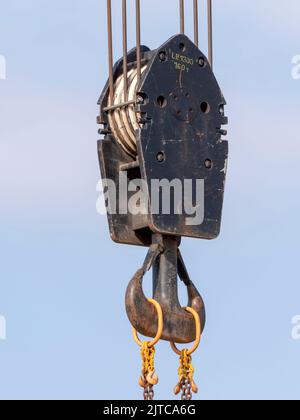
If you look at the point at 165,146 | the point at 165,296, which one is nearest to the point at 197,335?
the point at 165,296

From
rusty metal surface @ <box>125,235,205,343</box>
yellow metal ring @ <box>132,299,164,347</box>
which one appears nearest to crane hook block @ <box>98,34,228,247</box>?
rusty metal surface @ <box>125,235,205,343</box>

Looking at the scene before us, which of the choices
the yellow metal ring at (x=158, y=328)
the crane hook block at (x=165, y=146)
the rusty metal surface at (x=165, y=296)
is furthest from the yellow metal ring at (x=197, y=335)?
the crane hook block at (x=165, y=146)

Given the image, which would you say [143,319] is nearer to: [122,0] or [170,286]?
[170,286]

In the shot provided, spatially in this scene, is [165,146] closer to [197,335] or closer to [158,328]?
[158,328]

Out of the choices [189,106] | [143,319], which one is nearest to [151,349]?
[143,319]

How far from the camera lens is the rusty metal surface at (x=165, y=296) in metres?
28.4

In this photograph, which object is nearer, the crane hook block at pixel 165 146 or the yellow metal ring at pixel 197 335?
the crane hook block at pixel 165 146

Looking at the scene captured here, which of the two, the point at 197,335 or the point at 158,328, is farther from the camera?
the point at 197,335

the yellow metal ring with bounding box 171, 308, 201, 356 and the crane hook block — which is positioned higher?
the crane hook block

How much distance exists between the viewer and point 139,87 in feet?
93.0

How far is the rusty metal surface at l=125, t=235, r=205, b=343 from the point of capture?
28.4 metres

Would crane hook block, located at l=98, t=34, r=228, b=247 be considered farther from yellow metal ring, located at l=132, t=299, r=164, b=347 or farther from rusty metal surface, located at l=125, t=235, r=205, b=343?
yellow metal ring, located at l=132, t=299, r=164, b=347

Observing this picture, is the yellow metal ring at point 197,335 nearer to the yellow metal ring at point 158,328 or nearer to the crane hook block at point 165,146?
the yellow metal ring at point 158,328

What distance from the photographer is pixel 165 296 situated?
1128 inches
